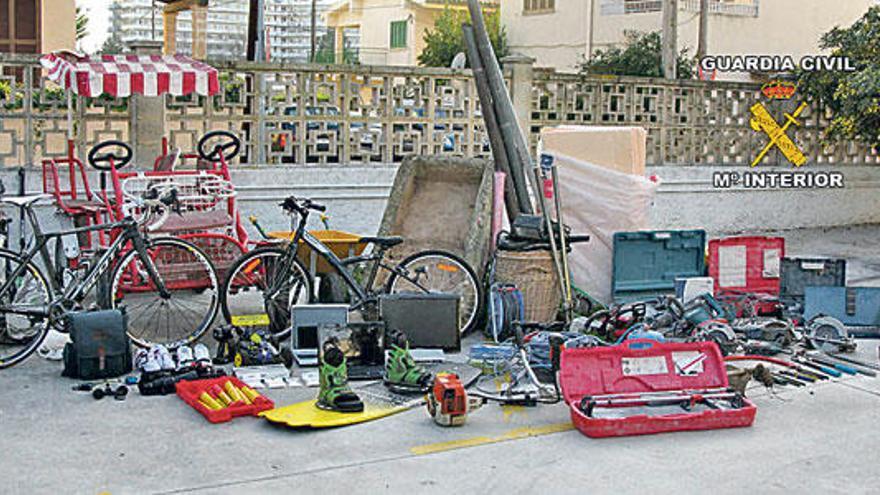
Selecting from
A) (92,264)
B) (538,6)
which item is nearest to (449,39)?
(538,6)

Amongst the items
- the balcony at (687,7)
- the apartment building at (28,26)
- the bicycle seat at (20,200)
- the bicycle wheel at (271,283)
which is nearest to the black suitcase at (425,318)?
the bicycle wheel at (271,283)

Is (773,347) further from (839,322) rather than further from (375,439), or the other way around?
(375,439)

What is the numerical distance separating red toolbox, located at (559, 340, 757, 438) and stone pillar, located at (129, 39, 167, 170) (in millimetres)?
5848

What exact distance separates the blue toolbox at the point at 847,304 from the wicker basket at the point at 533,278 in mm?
1917

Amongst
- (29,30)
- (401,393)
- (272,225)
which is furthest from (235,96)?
(29,30)

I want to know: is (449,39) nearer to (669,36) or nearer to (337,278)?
(669,36)

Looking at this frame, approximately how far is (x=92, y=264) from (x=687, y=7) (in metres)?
24.4

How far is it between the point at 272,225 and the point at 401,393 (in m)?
4.94

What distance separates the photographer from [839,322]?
793cm

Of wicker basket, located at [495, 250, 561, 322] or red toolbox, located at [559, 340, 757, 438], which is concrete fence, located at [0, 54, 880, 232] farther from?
red toolbox, located at [559, 340, 757, 438]

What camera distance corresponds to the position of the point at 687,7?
29.2 m

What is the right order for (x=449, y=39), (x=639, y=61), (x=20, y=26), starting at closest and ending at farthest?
(x=20, y=26)
(x=639, y=61)
(x=449, y=39)

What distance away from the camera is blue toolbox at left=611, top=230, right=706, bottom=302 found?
8984 mm

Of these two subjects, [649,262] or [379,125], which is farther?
[379,125]
